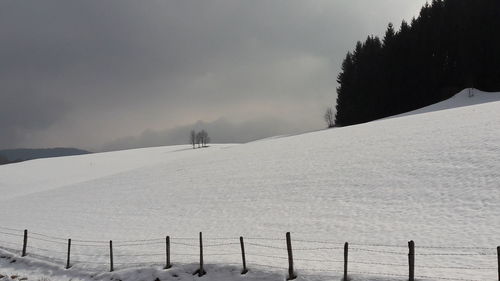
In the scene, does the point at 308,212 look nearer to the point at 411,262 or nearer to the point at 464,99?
the point at 411,262

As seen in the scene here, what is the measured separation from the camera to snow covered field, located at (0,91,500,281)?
51.8 feet

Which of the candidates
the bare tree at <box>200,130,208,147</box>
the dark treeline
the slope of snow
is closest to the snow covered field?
the slope of snow

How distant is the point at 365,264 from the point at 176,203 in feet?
64.4

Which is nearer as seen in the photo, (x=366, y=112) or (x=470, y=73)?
(x=470, y=73)

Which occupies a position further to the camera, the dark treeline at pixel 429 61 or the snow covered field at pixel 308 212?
the dark treeline at pixel 429 61

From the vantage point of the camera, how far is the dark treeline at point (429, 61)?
6912 cm

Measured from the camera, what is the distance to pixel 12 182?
2426 inches

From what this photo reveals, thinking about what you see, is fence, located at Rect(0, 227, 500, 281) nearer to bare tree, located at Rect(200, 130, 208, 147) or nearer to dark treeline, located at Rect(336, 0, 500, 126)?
dark treeline, located at Rect(336, 0, 500, 126)

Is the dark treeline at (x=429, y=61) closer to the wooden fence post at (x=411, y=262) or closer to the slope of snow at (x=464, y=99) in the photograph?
the slope of snow at (x=464, y=99)

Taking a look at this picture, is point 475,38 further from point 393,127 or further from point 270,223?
point 270,223

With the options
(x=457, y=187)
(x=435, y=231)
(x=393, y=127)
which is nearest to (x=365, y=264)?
(x=435, y=231)

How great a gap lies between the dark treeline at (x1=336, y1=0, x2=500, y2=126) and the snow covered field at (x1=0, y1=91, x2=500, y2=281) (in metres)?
33.9

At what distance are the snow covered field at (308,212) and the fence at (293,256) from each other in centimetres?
8

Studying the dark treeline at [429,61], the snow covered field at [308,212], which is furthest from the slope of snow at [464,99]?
the snow covered field at [308,212]
